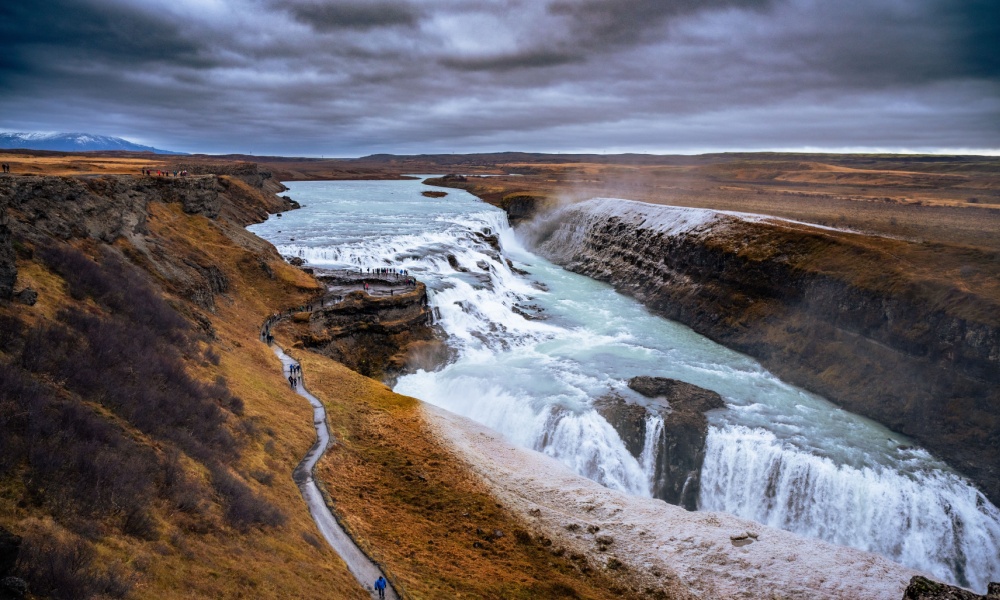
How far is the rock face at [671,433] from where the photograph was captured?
27094 mm

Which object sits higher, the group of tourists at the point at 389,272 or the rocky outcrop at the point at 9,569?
the rocky outcrop at the point at 9,569

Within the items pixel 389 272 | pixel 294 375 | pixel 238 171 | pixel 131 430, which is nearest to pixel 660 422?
pixel 294 375

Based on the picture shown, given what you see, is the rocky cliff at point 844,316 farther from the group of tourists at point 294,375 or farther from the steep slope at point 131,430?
the group of tourists at point 294,375

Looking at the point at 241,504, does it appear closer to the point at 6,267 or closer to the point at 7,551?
the point at 7,551

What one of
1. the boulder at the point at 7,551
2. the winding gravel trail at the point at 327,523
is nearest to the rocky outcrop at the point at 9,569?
the boulder at the point at 7,551

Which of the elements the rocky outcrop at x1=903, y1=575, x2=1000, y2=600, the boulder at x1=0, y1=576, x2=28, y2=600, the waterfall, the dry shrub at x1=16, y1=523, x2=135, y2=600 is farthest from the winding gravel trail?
the waterfall

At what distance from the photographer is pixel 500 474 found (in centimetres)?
2345

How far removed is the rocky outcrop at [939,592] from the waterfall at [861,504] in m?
12.3

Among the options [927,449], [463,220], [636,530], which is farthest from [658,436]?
[463,220]

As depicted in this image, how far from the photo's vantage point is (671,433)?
A: 2839cm

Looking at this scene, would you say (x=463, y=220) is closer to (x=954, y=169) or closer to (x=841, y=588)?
(x=841, y=588)

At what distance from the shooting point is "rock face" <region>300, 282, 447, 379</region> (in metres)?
37.3

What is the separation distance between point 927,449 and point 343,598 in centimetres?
3092

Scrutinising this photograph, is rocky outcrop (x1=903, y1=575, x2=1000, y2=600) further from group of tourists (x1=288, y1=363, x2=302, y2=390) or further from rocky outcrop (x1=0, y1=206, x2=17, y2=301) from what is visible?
rocky outcrop (x1=0, y1=206, x2=17, y2=301)
